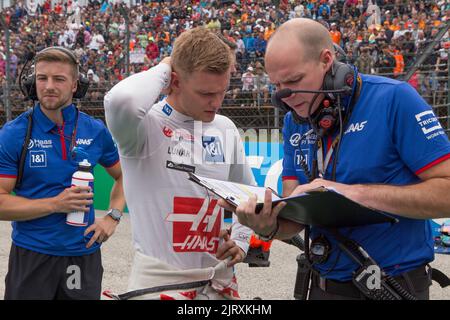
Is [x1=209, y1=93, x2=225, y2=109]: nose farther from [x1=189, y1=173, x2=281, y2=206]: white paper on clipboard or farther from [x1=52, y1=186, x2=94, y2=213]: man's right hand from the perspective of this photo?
[x1=52, y1=186, x2=94, y2=213]: man's right hand

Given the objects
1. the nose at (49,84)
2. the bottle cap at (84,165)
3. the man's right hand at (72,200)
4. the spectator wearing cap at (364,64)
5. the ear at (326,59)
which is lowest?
the man's right hand at (72,200)

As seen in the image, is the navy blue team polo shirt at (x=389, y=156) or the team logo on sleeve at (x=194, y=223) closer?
the navy blue team polo shirt at (x=389, y=156)

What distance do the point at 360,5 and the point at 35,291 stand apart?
12.0 metres

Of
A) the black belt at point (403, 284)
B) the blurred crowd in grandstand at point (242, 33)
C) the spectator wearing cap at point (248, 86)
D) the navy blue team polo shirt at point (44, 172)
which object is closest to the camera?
the black belt at point (403, 284)

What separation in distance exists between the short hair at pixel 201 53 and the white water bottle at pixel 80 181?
1.11 m

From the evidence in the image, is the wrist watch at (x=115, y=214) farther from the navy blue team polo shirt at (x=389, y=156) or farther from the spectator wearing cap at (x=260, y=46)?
the spectator wearing cap at (x=260, y=46)

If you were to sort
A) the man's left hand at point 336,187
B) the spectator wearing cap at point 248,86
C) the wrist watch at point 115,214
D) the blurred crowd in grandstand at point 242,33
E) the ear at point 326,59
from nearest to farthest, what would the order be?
the man's left hand at point 336,187 < the ear at point 326,59 < the wrist watch at point 115,214 < the blurred crowd in grandstand at point 242,33 < the spectator wearing cap at point 248,86

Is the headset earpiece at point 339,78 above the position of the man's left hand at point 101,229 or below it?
above

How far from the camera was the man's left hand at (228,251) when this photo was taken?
2.92 meters

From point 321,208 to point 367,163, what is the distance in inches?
11.5

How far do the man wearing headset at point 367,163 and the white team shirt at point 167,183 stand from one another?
1.50 ft

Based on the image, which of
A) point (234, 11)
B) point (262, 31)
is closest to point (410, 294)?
point (262, 31)

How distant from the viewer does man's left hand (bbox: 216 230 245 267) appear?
292 cm

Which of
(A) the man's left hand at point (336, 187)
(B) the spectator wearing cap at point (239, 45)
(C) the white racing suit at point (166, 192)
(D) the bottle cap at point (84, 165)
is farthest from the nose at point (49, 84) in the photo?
(B) the spectator wearing cap at point (239, 45)
